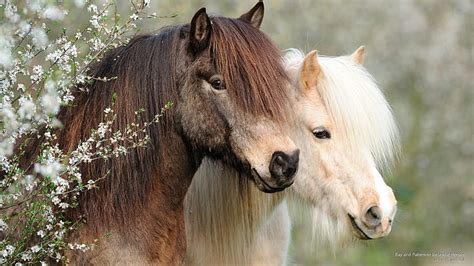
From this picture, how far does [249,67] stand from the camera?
14.6 feet

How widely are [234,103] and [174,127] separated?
33cm

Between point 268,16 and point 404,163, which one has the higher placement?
point 268,16

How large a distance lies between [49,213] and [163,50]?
1.00 metres

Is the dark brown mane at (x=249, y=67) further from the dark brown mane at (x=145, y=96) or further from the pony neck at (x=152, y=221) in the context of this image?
the pony neck at (x=152, y=221)

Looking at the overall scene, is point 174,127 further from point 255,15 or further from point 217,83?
point 255,15

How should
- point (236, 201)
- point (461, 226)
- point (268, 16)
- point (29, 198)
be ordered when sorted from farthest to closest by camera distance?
point (461, 226)
point (268, 16)
point (236, 201)
point (29, 198)

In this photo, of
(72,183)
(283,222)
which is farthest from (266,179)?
(283,222)

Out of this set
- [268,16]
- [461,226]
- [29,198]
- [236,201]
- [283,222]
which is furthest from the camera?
[461,226]

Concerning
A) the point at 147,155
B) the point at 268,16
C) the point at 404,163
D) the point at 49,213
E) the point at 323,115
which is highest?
the point at 268,16

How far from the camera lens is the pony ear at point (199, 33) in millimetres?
4402

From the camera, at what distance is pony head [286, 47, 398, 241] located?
16.9ft

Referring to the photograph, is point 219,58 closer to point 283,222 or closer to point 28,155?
point 28,155

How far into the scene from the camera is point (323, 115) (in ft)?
17.5

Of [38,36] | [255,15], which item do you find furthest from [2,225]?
[255,15]
